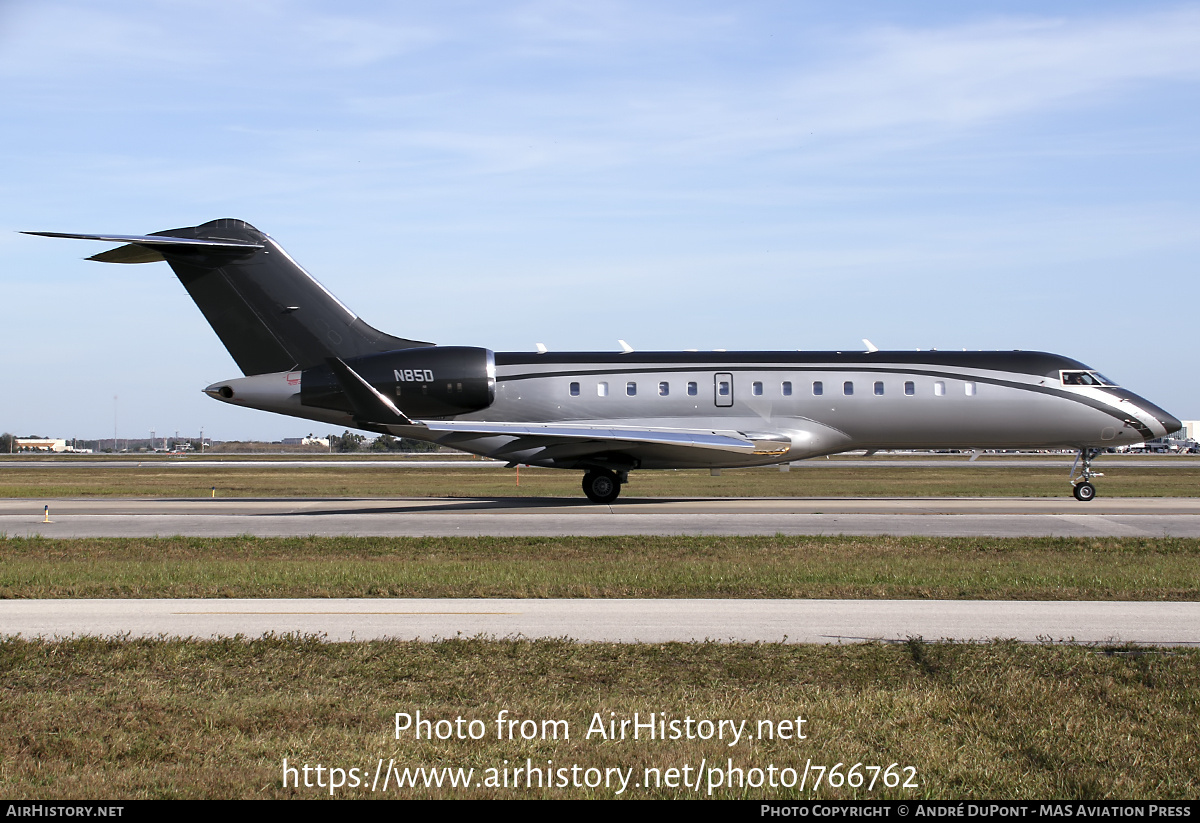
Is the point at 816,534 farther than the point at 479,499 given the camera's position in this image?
No

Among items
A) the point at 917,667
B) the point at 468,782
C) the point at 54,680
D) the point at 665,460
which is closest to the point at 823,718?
the point at 917,667

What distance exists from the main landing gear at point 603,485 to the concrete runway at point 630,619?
1759 centimetres

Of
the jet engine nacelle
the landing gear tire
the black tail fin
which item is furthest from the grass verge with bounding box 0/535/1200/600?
the landing gear tire

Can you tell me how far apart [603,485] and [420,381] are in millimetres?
6162

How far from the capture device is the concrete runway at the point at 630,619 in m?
10.4

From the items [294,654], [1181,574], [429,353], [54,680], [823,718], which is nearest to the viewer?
[823,718]

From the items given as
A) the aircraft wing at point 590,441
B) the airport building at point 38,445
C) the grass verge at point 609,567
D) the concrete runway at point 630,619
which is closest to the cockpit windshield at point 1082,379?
the aircraft wing at point 590,441

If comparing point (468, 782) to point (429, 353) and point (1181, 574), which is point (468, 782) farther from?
point (429, 353)

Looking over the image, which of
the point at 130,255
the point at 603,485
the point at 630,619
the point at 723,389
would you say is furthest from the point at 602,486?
the point at 630,619

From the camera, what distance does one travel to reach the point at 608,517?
2497cm

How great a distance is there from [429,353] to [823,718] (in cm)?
2337

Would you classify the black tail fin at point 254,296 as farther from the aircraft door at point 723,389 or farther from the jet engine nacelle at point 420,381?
the aircraft door at point 723,389
